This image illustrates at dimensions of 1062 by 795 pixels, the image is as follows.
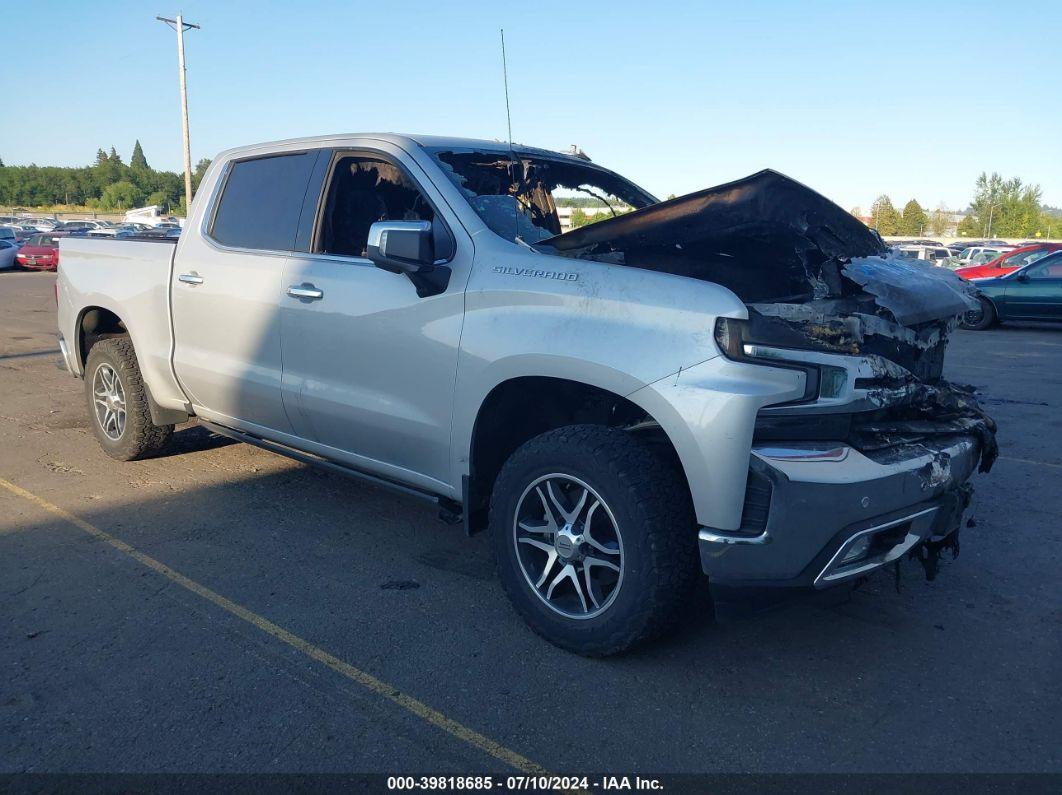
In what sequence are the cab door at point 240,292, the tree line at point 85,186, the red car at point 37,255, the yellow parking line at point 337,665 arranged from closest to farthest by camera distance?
the yellow parking line at point 337,665 < the cab door at point 240,292 < the red car at point 37,255 < the tree line at point 85,186

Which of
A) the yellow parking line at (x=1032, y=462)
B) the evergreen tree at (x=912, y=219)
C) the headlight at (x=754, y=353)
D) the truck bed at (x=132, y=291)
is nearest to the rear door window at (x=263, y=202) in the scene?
the truck bed at (x=132, y=291)

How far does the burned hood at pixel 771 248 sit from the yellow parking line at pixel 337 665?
188 centimetres

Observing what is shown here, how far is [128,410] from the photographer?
5855mm

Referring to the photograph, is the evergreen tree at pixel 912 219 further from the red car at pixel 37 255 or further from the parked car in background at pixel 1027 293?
the red car at pixel 37 255

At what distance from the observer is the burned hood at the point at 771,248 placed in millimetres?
3410

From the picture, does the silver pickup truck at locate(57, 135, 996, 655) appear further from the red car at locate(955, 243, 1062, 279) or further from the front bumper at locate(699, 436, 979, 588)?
the red car at locate(955, 243, 1062, 279)

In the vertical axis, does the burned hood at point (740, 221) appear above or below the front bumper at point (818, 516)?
above

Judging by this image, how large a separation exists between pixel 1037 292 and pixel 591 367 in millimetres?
15816

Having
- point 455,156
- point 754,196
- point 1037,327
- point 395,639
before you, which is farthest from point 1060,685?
point 1037,327

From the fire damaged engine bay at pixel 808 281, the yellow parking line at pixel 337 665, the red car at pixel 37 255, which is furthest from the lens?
the red car at pixel 37 255

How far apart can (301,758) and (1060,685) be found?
2.72 meters

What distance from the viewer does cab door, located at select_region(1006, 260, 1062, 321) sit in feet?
52.6

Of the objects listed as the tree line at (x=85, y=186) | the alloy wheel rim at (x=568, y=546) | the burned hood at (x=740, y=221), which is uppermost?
the tree line at (x=85, y=186)

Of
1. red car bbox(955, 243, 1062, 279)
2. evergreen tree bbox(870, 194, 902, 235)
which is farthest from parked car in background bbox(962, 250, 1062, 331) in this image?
evergreen tree bbox(870, 194, 902, 235)
